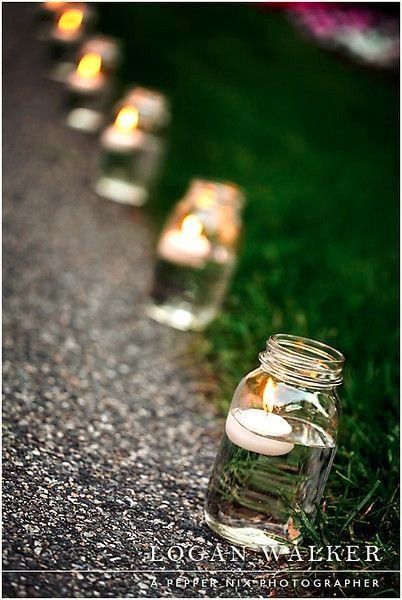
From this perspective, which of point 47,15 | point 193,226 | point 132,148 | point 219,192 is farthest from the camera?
point 47,15

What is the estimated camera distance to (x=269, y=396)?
1909 millimetres

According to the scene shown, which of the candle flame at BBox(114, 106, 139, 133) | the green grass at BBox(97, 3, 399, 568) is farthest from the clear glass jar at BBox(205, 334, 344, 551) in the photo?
the candle flame at BBox(114, 106, 139, 133)

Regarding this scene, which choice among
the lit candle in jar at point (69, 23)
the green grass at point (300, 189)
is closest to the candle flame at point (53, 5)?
the lit candle in jar at point (69, 23)

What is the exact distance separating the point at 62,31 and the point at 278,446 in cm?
295

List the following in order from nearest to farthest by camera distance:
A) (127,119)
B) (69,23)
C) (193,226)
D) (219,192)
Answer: (193,226) < (219,192) < (127,119) < (69,23)

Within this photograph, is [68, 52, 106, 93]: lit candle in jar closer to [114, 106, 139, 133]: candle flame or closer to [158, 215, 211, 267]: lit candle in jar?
[114, 106, 139, 133]: candle flame

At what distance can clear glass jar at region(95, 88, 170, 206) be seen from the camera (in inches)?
156

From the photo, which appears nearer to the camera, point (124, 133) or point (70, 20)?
point (124, 133)

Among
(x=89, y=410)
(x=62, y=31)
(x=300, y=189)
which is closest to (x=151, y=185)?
(x=62, y=31)

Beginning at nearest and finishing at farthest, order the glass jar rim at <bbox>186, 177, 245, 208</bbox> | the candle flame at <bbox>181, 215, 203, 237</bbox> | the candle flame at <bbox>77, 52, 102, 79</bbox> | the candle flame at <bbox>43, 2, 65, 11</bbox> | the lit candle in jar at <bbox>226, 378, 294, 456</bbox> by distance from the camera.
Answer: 1. the lit candle in jar at <bbox>226, 378, 294, 456</bbox>
2. the candle flame at <bbox>181, 215, 203, 237</bbox>
3. the glass jar rim at <bbox>186, 177, 245, 208</bbox>
4. the candle flame at <bbox>77, 52, 102, 79</bbox>
5. the candle flame at <bbox>43, 2, 65, 11</bbox>

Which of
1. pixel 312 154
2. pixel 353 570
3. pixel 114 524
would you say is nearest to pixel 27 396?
pixel 114 524

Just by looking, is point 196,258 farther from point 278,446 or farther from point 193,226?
point 278,446

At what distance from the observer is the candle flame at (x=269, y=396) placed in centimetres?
190

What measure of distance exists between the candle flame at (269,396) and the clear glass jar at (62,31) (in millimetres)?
2793
